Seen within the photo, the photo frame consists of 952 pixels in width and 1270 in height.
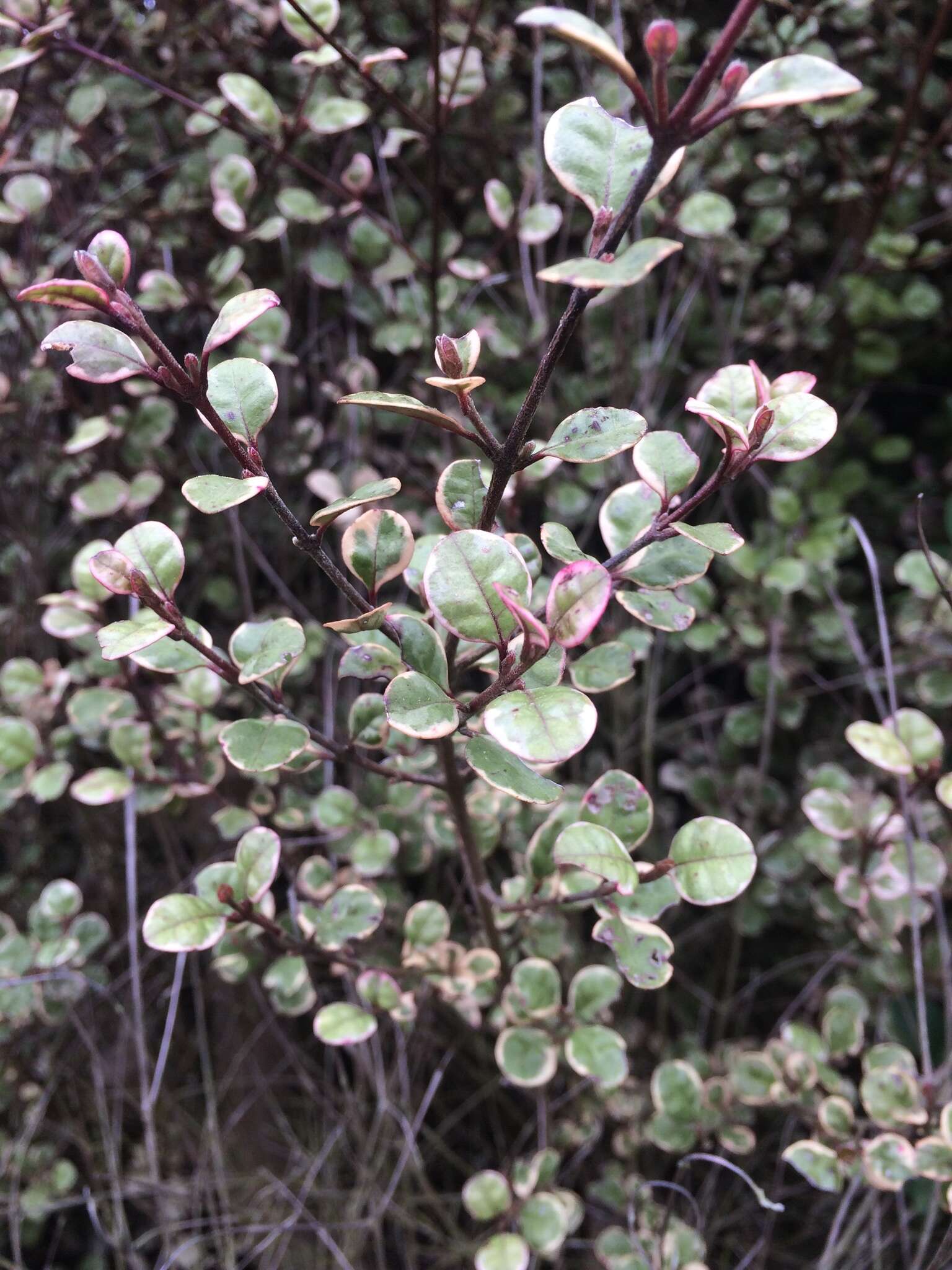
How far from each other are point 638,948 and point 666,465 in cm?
32

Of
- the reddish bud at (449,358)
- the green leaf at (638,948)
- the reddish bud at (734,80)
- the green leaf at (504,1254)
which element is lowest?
the green leaf at (504,1254)

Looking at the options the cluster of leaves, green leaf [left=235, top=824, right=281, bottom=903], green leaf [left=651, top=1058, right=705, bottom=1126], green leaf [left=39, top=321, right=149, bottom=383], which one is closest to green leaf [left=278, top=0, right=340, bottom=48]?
the cluster of leaves

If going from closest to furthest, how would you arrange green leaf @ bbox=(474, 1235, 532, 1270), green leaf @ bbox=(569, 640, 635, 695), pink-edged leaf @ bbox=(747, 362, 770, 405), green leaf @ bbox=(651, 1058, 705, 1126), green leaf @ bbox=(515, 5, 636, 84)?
1. green leaf @ bbox=(515, 5, 636, 84)
2. pink-edged leaf @ bbox=(747, 362, 770, 405)
3. green leaf @ bbox=(569, 640, 635, 695)
4. green leaf @ bbox=(474, 1235, 532, 1270)
5. green leaf @ bbox=(651, 1058, 705, 1126)

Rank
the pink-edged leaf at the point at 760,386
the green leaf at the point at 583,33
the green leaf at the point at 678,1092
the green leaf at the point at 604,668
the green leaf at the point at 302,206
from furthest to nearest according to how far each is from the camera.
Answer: the green leaf at the point at 302,206
the green leaf at the point at 678,1092
the green leaf at the point at 604,668
the pink-edged leaf at the point at 760,386
the green leaf at the point at 583,33

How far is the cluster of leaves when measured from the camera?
1.82 ft

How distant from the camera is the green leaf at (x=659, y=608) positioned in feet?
→ 1.98

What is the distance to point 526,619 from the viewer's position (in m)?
0.43

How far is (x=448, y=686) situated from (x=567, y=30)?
338 mm

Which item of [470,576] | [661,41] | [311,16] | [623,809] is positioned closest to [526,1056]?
[623,809]

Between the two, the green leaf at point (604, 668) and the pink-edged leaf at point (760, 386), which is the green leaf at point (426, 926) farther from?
the pink-edged leaf at point (760, 386)

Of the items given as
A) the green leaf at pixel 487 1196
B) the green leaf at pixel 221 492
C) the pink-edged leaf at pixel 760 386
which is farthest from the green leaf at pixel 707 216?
the green leaf at pixel 487 1196

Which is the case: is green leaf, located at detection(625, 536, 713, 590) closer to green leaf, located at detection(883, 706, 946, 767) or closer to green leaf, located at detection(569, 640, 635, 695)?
green leaf, located at detection(569, 640, 635, 695)

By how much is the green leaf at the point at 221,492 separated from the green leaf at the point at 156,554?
0.37 feet

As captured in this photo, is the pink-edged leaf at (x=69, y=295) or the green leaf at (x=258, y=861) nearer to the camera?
the pink-edged leaf at (x=69, y=295)
